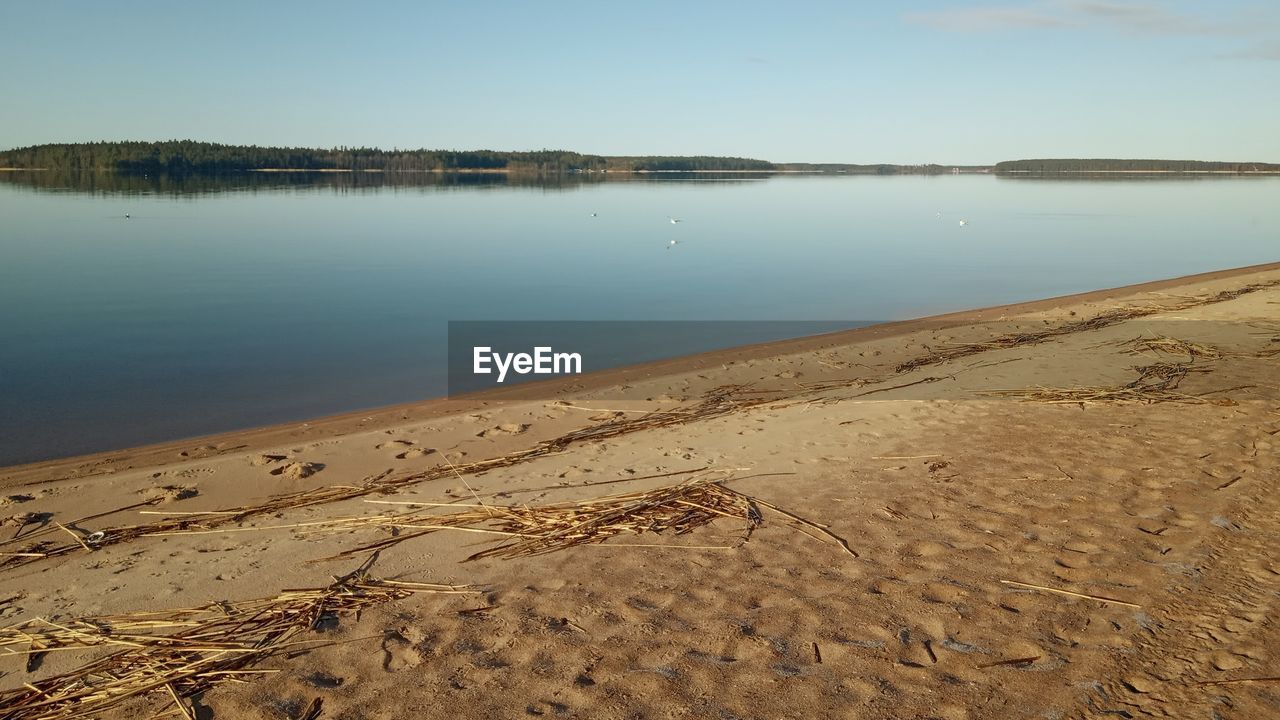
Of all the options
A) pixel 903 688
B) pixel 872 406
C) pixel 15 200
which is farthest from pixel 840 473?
pixel 15 200

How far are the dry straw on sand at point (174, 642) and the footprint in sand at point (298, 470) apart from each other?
297 cm

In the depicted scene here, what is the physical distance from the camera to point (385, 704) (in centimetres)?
372

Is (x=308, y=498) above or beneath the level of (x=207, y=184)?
beneath

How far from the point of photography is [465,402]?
37.3 feet

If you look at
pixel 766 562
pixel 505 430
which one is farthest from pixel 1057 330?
pixel 766 562

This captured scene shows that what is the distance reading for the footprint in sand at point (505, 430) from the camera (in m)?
8.99

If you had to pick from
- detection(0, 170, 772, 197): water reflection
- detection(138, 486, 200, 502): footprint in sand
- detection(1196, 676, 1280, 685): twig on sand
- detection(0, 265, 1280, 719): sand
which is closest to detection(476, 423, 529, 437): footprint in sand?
detection(0, 265, 1280, 719): sand

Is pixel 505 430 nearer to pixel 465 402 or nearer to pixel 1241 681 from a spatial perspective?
pixel 465 402

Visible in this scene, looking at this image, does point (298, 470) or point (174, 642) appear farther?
point (298, 470)

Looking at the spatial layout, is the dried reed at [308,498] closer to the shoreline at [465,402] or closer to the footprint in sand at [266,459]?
the footprint in sand at [266,459]

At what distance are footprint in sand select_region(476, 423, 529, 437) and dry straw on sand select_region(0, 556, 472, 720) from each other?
13.0 feet

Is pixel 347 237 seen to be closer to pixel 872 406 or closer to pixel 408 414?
pixel 408 414

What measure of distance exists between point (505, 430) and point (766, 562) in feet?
15.0

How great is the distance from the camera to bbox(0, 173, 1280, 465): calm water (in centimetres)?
1218
